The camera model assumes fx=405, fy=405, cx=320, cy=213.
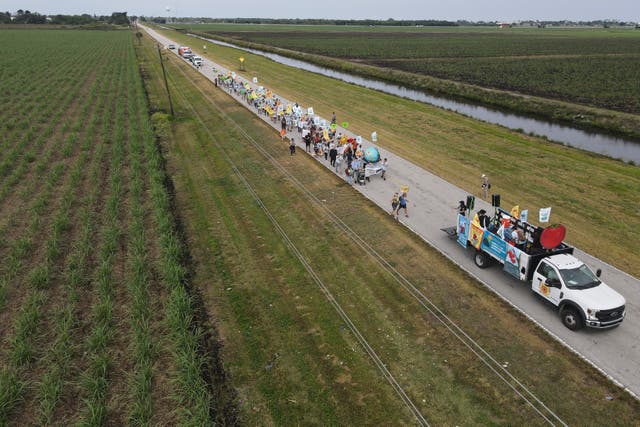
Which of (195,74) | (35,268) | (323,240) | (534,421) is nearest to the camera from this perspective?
(534,421)

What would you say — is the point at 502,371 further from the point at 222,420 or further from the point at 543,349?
the point at 222,420

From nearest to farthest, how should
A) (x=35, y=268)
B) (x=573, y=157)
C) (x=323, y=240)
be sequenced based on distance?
(x=35, y=268) → (x=323, y=240) → (x=573, y=157)

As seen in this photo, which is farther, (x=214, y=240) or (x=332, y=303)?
(x=214, y=240)

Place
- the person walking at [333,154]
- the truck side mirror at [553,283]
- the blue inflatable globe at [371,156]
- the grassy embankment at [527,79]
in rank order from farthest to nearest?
1. the grassy embankment at [527,79]
2. the person walking at [333,154]
3. the blue inflatable globe at [371,156]
4. the truck side mirror at [553,283]

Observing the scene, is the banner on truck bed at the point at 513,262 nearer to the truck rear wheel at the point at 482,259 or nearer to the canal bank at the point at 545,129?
the truck rear wheel at the point at 482,259

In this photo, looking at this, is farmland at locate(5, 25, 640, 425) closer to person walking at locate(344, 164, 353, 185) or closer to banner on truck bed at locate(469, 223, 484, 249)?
person walking at locate(344, 164, 353, 185)

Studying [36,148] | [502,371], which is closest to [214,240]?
[502,371]

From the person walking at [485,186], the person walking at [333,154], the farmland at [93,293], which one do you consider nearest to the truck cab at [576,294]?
the person walking at [485,186]


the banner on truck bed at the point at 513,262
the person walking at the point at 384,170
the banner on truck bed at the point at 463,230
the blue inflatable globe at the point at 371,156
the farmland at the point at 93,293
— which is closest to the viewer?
the farmland at the point at 93,293
